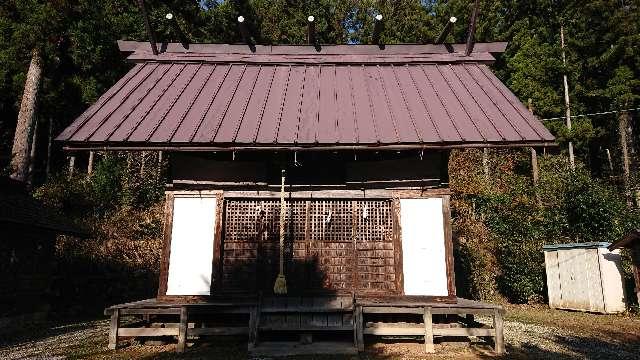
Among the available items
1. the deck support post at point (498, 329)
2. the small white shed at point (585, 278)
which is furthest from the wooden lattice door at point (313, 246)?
the small white shed at point (585, 278)

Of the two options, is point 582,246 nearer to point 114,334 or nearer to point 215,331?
point 215,331

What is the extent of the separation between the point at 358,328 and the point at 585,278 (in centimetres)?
1047

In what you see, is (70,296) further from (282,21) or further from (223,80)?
(282,21)

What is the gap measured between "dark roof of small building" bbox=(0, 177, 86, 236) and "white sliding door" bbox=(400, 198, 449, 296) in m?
10.2

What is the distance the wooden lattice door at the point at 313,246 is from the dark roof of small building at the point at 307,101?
1581 millimetres

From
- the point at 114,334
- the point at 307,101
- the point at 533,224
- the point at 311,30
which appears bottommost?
the point at 114,334

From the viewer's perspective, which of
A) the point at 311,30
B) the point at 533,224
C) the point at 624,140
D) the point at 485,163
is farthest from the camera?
the point at 624,140

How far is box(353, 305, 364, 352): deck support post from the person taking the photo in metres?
7.55

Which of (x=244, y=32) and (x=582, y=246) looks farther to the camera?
(x=582, y=246)

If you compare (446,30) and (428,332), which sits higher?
(446,30)

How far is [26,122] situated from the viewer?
747 inches

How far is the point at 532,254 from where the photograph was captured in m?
16.7

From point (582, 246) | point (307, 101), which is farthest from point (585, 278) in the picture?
point (307, 101)

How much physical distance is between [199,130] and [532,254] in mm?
14054
